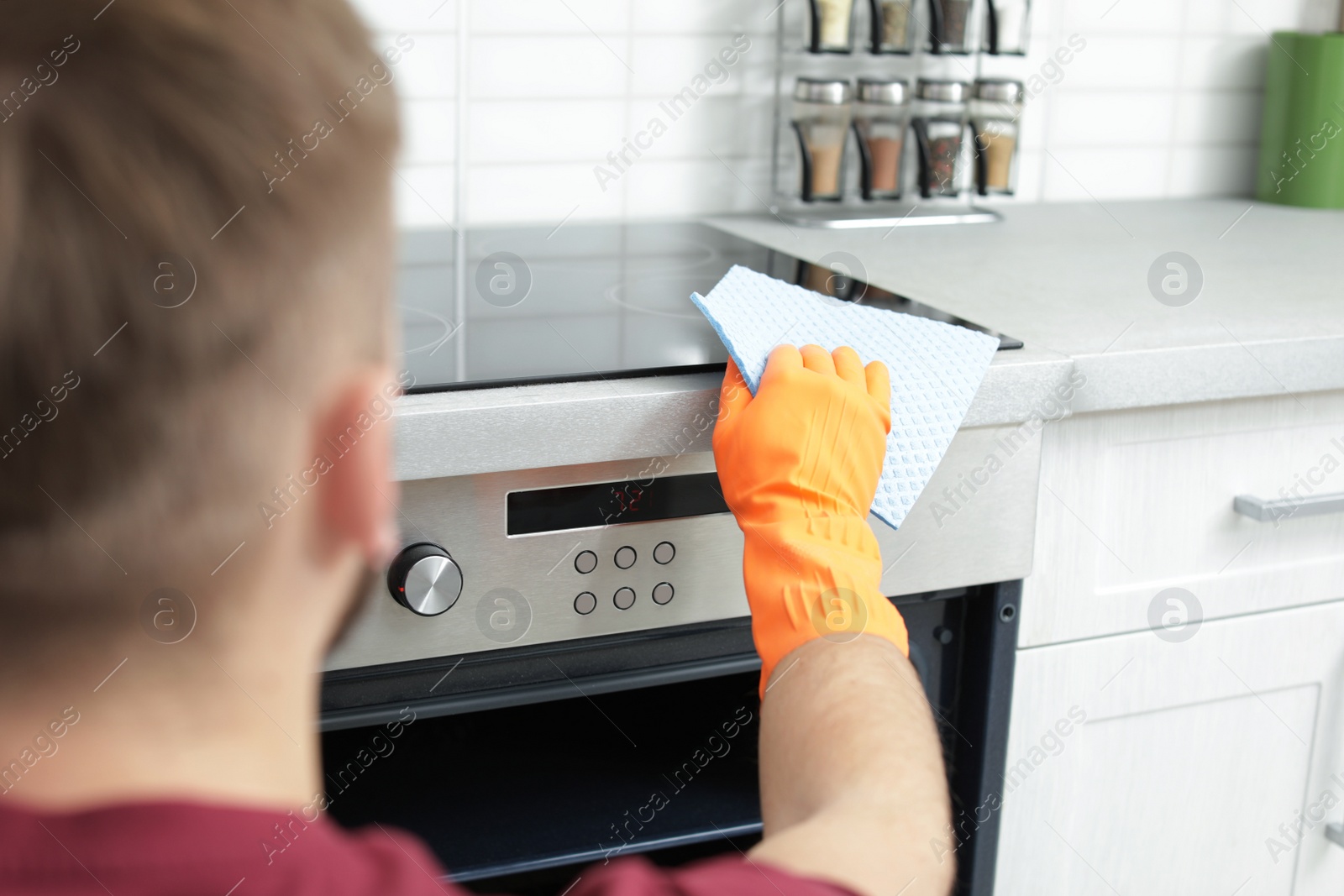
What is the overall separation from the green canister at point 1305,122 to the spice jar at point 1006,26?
16.7 inches

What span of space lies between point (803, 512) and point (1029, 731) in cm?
34

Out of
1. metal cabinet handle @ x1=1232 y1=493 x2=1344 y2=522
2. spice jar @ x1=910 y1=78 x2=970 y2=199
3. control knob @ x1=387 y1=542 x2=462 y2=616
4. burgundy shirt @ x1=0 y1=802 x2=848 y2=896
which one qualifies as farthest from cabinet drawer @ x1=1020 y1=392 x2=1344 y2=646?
burgundy shirt @ x1=0 y1=802 x2=848 y2=896

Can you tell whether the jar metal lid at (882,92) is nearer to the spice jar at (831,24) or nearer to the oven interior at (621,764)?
the spice jar at (831,24)

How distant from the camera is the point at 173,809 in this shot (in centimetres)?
37

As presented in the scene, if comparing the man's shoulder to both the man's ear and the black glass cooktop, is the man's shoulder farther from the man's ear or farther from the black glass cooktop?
the black glass cooktop

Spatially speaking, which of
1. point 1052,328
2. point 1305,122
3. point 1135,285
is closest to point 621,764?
point 1052,328

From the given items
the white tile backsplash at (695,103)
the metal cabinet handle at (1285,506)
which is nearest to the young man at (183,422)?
the metal cabinet handle at (1285,506)

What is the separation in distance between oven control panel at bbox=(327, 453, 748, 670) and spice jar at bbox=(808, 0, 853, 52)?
75 centimetres

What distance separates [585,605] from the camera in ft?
2.79

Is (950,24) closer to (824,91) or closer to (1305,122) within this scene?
(824,91)

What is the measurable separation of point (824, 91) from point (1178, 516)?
0.64 meters

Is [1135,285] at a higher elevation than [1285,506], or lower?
higher

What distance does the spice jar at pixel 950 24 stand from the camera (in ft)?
4.75

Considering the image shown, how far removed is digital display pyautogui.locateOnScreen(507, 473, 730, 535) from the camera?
2.69 ft
